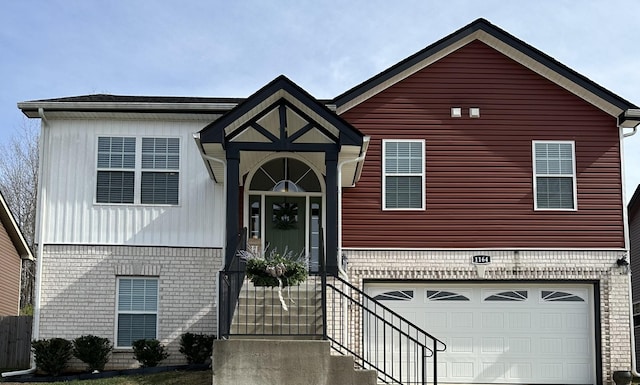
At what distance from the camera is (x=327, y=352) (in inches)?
486

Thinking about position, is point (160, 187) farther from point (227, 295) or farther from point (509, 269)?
point (509, 269)

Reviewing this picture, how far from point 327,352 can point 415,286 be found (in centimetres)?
565

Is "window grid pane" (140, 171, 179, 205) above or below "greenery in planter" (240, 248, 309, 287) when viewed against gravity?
above

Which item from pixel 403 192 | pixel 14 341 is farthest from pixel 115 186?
pixel 403 192

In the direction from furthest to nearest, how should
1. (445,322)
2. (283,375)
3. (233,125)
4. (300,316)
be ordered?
→ (445,322) → (233,125) → (300,316) → (283,375)

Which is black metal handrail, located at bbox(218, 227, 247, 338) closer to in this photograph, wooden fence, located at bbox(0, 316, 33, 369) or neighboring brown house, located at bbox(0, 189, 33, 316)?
wooden fence, located at bbox(0, 316, 33, 369)

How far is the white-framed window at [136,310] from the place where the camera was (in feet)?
57.8

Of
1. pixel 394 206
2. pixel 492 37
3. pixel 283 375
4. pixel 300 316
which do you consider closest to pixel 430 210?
pixel 394 206

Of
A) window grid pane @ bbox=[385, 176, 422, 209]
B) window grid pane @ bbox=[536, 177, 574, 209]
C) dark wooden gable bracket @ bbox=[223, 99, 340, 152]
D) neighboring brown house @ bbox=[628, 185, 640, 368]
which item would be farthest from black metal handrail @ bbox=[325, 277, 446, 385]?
neighboring brown house @ bbox=[628, 185, 640, 368]

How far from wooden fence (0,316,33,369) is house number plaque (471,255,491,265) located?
34.6 feet

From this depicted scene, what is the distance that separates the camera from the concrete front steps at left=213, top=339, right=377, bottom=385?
12250 mm

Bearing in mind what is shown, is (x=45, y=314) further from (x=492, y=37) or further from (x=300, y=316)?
(x=492, y=37)

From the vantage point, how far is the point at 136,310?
58.2 ft

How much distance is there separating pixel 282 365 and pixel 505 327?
6.71m
